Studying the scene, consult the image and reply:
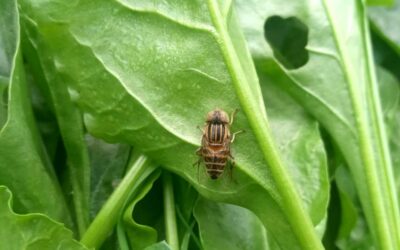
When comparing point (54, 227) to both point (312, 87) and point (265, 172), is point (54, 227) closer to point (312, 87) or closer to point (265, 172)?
point (265, 172)

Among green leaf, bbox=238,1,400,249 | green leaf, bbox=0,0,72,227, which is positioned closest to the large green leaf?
green leaf, bbox=0,0,72,227

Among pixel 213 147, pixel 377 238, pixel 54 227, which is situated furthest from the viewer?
pixel 377 238

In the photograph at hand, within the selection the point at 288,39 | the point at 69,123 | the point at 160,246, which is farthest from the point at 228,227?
the point at 288,39

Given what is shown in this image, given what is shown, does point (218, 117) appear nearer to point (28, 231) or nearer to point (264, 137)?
point (264, 137)

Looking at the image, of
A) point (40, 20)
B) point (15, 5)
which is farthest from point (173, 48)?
point (15, 5)

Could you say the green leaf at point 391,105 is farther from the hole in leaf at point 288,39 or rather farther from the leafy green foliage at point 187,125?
the hole in leaf at point 288,39
